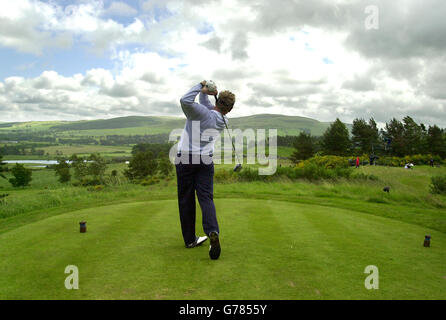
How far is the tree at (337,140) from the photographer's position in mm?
67812

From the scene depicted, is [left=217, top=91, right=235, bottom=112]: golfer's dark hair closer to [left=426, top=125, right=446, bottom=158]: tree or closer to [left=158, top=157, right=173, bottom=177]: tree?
[left=158, top=157, right=173, bottom=177]: tree

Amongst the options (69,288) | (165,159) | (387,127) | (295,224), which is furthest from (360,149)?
(69,288)

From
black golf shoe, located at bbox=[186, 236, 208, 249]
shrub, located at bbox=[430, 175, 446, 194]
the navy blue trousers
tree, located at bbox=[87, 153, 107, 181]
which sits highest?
the navy blue trousers

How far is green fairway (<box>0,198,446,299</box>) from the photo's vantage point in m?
3.53

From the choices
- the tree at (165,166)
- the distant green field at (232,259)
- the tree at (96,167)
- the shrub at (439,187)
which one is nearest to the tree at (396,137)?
the tree at (165,166)

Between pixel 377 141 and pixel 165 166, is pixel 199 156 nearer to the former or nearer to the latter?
pixel 165 166

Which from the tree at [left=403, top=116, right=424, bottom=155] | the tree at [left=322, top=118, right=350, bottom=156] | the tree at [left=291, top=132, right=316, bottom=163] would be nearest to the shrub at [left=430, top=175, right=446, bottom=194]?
the tree at [left=322, top=118, right=350, bottom=156]

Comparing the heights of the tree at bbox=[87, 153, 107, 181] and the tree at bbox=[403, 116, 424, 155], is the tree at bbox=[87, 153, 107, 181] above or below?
below

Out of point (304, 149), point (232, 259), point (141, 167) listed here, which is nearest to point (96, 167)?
point (141, 167)

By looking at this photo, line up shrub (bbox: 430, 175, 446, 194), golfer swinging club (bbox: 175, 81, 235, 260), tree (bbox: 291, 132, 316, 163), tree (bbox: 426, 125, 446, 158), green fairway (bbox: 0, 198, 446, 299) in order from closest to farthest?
green fairway (bbox: 0, 198, 446, 299), golfer swinging club (bbox: 175, 81, 235, 260), shrub (bbox: 430, 175, 446, 194), tree (bbox: 426, 125, 446, 158), tree (bbox: 291, 132, 316, 163)

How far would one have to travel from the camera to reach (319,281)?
380 centimetres

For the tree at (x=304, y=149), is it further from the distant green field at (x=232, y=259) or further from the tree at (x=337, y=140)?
the distant green field at (x=232, y=259)
